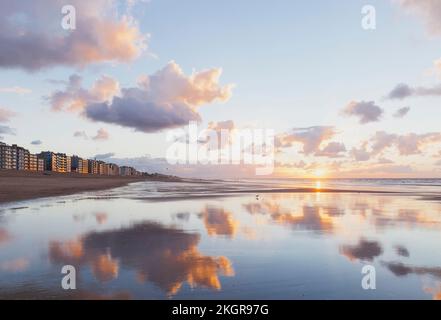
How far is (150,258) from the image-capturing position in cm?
1071

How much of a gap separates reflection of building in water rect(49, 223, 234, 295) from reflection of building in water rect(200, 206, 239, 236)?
1.42 m

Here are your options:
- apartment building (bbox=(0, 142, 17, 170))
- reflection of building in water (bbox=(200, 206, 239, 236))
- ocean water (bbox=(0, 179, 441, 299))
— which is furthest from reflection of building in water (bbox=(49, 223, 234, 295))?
apartment building (bbox=(0, 142, 17, 170))

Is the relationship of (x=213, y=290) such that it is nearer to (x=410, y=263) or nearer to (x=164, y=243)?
(x=164, y=243)

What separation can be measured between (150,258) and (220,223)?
775 cm

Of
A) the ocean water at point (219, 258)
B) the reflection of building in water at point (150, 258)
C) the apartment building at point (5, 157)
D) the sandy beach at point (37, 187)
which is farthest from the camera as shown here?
the apartment building at point (5, 157)

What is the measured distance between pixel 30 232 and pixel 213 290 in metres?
11.3

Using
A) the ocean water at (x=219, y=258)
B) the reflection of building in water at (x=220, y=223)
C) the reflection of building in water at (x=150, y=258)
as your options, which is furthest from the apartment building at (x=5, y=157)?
the reflection of building in water at (x=150, y=258)

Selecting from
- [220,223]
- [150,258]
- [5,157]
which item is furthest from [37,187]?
[5,157]

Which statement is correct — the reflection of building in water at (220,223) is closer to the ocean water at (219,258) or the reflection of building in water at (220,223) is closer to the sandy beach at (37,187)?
the ocean water at (219,258)

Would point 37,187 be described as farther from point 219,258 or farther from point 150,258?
point 219,258

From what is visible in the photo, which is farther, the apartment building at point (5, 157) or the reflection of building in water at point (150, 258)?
the apartment building at point (5, 157)

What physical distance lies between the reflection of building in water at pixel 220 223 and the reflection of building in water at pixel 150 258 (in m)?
1.42

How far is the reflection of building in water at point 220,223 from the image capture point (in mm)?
15576
